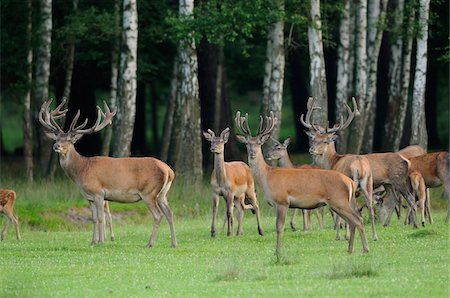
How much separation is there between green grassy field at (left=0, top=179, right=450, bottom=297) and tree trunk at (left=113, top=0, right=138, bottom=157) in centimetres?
402

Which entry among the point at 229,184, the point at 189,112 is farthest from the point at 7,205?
the point at 189,112

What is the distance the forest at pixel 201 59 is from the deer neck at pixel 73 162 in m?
7.31

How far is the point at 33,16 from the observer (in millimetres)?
33188

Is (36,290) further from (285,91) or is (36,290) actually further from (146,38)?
(285,91)

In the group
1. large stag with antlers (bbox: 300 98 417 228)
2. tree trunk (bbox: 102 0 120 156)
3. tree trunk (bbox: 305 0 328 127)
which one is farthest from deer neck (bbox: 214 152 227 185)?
tree trunk (bbox: 102 0 120 156)

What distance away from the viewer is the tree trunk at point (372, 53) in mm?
31406

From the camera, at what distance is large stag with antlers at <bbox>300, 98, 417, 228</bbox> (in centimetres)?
2070

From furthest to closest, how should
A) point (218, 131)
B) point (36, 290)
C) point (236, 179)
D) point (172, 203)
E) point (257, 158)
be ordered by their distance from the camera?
point (218, 131) < point (172, 203) < point (236, 179) < point (257, 158) < point (36, 290)

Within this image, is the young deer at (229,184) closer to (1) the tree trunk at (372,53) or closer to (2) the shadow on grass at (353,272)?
(2) the shadow on grass at (353,272)

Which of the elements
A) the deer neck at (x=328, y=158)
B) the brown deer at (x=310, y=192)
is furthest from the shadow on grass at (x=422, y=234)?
the brown deer at (x=310, y=192)

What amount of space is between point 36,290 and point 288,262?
3496 millimetres

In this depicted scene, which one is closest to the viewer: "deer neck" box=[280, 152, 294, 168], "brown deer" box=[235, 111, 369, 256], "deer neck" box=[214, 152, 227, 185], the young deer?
"brown deer" box=[235, 111, 369, 256]

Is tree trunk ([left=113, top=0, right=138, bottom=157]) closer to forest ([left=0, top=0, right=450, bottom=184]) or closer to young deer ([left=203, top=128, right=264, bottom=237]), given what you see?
forest ([left=0, top=0, right=450, bottom=184])

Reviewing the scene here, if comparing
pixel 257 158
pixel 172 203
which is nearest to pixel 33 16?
pixel 172 203
